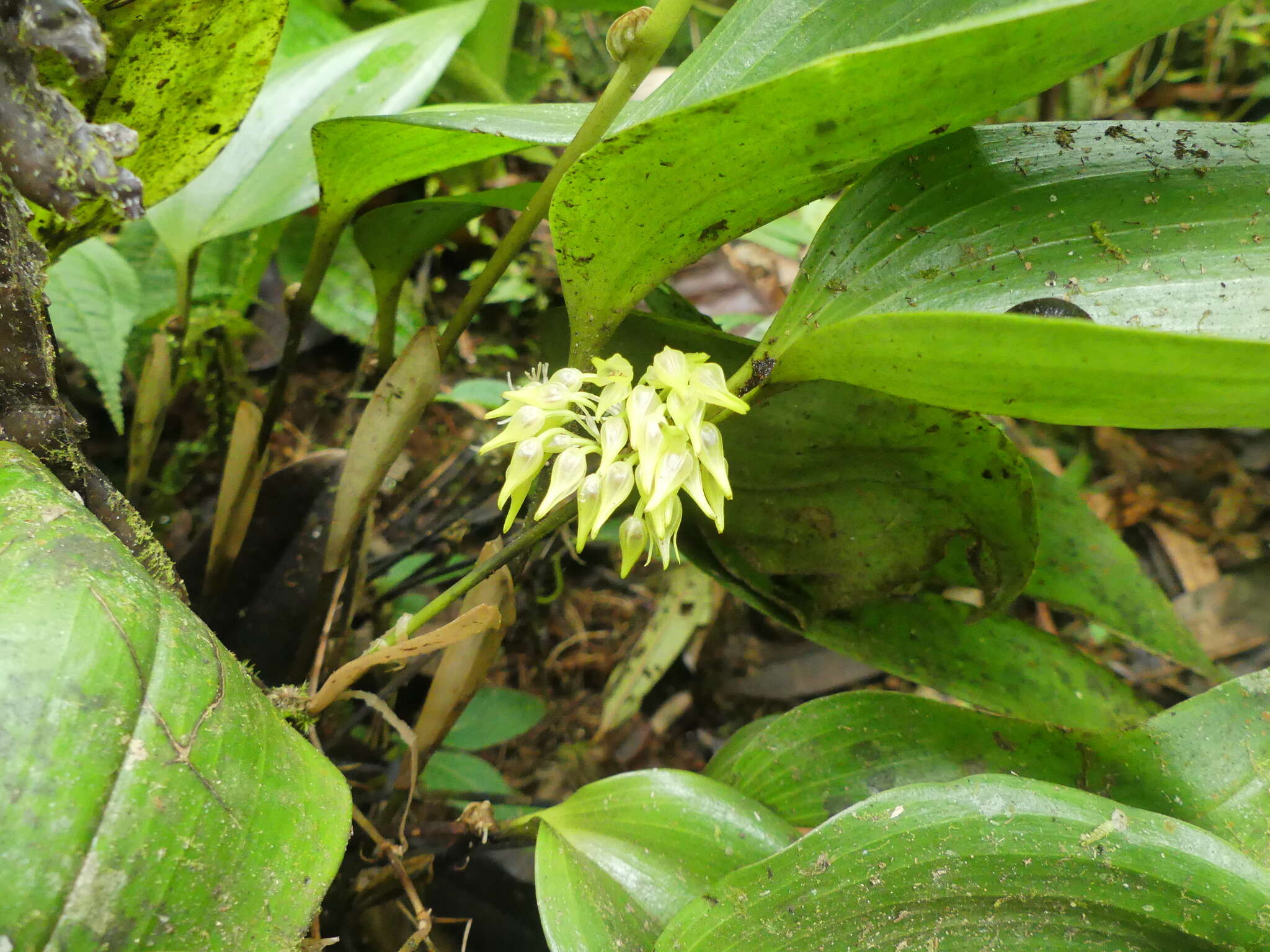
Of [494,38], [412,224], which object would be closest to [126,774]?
[412,224]

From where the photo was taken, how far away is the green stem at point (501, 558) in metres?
0.55

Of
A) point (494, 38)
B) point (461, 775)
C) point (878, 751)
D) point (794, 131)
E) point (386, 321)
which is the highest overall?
point (494, 38)

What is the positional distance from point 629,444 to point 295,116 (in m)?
0.65

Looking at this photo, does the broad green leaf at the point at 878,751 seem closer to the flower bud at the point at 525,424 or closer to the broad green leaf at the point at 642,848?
the broad green leaf at the point at 642,848

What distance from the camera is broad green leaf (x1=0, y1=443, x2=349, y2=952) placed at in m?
0.31

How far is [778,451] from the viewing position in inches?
27.6

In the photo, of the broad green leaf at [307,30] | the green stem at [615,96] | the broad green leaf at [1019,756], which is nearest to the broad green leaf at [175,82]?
the green stem at [615,96]

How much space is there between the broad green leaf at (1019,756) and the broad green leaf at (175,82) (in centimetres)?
73

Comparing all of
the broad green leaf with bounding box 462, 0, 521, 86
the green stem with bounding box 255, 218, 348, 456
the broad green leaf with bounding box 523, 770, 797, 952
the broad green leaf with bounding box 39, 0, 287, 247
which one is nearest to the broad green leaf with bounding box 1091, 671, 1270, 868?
the broad green leaf with bounding box 523, 770, 797, 952

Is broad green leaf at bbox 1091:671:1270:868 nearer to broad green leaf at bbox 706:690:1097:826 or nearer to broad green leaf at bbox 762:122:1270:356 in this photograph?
broad green leaf at bbox 706:690:1097:826

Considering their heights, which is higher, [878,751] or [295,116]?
[295,116]

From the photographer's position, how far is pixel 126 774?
34cm

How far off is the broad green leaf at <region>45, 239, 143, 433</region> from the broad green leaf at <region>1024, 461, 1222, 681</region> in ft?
3.51

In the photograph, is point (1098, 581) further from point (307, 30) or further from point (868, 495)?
point (307, 30)
